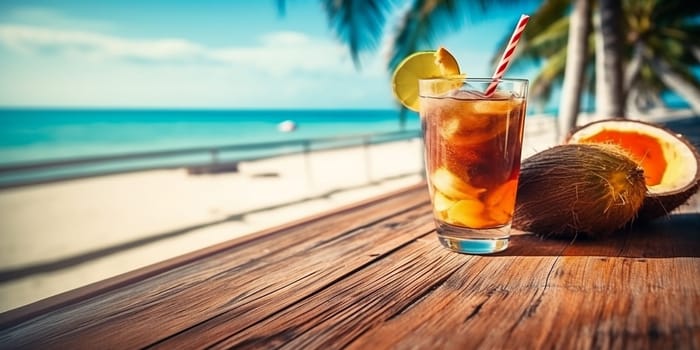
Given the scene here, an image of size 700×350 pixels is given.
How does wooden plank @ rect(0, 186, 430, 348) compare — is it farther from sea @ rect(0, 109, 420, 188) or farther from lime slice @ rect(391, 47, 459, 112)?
sea @ rect(0, 109, 420, 188)

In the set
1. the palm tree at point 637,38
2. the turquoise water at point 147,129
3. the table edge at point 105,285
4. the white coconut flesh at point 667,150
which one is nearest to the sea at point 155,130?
the turquoise water at point 147,129

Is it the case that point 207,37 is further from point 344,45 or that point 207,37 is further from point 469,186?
point 469,186

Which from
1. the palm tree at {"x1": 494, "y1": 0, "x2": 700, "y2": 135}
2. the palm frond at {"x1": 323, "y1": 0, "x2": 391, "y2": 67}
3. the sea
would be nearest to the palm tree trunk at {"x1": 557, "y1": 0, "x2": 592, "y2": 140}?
the palm tree at {"x1": 494, "y1": 0, "x2": 700, "y2": 135}

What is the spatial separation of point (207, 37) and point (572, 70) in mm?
39926

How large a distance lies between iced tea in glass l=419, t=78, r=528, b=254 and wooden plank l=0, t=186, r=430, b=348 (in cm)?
16

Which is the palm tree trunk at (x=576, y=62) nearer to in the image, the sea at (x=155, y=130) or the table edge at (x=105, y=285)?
the table edge at (x=105, y=285)

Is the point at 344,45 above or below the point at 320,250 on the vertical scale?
above

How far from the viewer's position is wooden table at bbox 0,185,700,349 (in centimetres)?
45

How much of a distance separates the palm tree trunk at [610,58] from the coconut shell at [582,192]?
318cm

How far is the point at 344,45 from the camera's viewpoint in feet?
13.0

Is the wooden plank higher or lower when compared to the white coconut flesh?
lower

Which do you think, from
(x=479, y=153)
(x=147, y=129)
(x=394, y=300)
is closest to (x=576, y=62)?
(x=479, y=153)

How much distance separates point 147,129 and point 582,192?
30.0m

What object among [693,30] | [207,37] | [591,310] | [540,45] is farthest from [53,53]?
[591,310]
